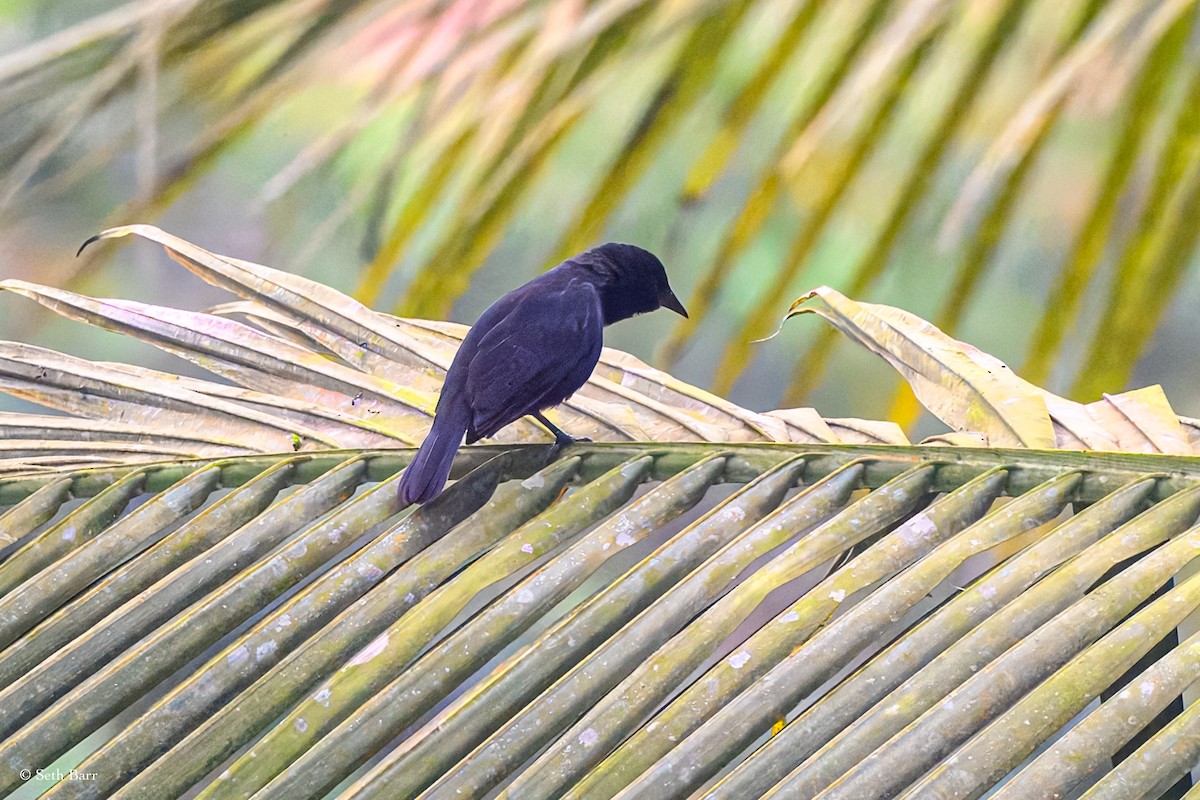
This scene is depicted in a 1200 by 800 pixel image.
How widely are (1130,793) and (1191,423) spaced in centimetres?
59

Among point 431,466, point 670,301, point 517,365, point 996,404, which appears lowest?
point 996,404

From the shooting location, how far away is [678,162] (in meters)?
2.04

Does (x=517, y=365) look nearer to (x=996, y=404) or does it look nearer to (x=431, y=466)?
(x=431, y=466)

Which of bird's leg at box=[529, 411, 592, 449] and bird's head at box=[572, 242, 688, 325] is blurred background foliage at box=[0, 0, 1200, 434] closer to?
bird's head at box=[572, 242, 688, 325]

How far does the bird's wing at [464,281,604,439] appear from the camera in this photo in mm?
1159

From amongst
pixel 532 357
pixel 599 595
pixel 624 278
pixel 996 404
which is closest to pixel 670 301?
pixel 624 278

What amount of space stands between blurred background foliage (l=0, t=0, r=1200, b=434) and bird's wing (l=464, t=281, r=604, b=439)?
0.71 metres

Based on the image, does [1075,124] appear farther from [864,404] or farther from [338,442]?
[338,442]

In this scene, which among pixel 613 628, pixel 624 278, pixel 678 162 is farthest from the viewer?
pixel 678 162

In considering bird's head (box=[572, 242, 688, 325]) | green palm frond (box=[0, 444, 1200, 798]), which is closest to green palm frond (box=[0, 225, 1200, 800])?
green palm frond (box=[0, 444, 1200, 798])

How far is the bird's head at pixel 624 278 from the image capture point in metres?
1.52

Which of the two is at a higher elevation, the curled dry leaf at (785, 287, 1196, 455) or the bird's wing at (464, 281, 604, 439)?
the bird's wing at (464, 281, 604, 439)

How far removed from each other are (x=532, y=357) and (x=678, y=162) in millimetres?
951

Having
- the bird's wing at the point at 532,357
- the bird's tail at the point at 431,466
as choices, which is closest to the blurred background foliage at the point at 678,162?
the bird's wing at the point at 532,357
